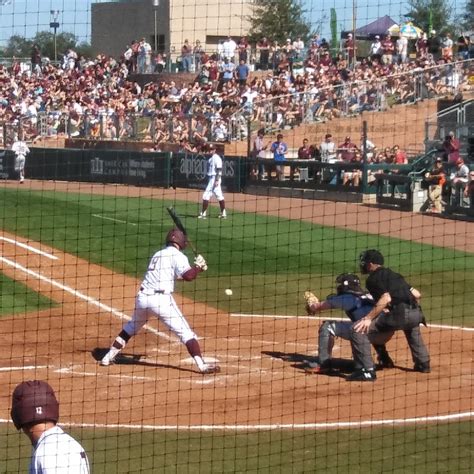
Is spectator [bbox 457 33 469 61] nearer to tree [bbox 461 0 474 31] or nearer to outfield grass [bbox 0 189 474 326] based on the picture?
tree [bbox 461 0 474 31]

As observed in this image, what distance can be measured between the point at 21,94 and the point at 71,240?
15536 mm

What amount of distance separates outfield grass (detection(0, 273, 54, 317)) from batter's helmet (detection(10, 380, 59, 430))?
11314mm

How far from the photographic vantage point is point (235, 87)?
33000 millimetres

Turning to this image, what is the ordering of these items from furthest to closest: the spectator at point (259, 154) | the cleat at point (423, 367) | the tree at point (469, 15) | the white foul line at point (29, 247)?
the spectator at point (259, 154), the white foul line at point (29, 247), the tree at point (469, 15), the cleat at point (423, 367)

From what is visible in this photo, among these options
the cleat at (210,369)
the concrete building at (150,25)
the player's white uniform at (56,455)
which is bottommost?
the cleat at (210,369)

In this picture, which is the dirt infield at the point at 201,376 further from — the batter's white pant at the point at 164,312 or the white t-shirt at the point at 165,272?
the white t-shirt at the point at 165,272

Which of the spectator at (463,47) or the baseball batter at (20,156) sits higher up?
the spectator at (463,47)

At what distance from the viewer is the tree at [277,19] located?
26344 mm

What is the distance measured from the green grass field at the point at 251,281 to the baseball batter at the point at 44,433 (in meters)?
4.25

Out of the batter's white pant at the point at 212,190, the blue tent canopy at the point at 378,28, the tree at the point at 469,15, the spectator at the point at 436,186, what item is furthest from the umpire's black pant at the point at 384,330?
the blue tent canopy at the point at 378,28

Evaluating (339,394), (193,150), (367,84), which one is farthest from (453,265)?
(193,150)

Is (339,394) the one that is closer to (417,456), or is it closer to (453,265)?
(417,456)

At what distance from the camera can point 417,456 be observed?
9273 mm

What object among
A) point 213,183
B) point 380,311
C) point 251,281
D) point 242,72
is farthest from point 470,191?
point 380,311
